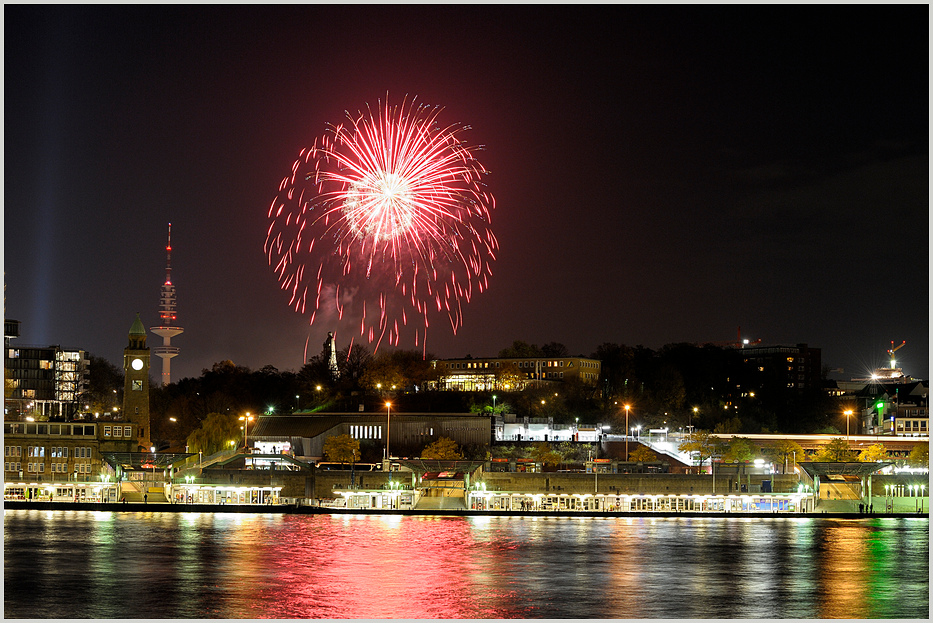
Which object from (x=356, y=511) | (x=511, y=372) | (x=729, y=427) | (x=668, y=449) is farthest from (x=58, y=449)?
(x=511, y=372)

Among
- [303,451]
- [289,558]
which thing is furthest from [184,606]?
[303,451]

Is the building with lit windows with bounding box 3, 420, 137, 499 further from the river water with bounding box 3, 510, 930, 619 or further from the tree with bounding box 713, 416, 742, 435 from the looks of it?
the tree with bounding box 713, 416, 742, 435

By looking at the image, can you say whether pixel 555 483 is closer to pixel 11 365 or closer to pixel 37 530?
pixel 37 530

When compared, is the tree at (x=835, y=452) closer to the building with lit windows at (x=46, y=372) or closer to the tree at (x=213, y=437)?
the tree at (x=213, y=437)

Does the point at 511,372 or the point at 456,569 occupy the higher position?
the point at 511,372

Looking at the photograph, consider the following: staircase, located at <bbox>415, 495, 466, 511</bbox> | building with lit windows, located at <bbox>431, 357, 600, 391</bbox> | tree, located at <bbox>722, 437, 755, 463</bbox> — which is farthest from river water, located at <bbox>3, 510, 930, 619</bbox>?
building with lit windows, located at <bbox>431, 357, 600, 391</bbox>

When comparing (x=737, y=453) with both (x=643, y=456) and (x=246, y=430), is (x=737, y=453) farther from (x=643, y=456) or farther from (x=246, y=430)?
(x=246, y=430)

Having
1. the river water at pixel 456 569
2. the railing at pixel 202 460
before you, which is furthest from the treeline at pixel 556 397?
the river water at pixel 456 569
